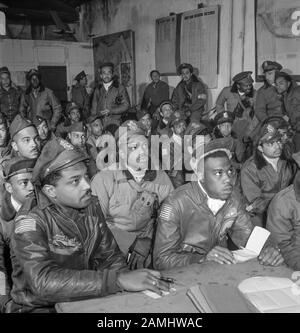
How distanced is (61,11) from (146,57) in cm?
297

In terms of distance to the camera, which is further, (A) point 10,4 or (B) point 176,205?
(A) point 10,4

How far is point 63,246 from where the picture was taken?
1968 mm

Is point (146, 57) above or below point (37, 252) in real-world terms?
above

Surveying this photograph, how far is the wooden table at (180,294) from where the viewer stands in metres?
1.53

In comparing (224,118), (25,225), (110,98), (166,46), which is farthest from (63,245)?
(166,46)

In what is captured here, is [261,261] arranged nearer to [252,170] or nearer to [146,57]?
[252,170]

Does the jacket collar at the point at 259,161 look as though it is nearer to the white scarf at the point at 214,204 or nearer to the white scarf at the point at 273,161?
the white scarf at the point at 273,161

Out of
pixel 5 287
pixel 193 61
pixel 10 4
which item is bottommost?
pixel 5 287

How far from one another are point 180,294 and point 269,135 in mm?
2580

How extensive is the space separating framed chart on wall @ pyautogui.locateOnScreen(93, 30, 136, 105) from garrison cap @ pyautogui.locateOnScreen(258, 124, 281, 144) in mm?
6867

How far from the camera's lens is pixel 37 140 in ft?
13.3

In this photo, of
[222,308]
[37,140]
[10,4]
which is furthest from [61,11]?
[222,308]

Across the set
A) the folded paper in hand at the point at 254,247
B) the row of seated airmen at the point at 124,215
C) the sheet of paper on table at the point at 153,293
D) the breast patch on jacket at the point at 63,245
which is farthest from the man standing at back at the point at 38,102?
the sheet of paper on table at the point at 153,293

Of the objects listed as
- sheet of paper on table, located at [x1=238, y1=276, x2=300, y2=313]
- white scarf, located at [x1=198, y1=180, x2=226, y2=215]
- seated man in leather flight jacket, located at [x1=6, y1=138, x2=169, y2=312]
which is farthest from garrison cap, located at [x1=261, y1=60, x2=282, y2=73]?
sheet of paper on table, located at [x1=238, y1=276, x2=300, y2=313]
